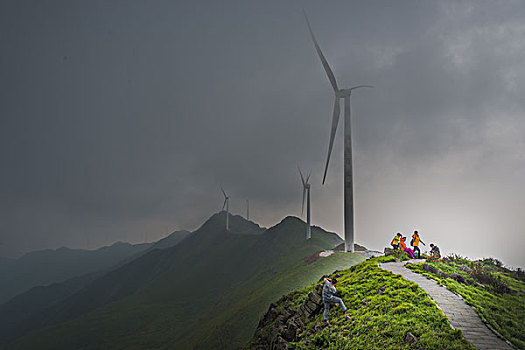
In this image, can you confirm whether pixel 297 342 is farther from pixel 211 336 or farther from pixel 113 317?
pixel 113 317

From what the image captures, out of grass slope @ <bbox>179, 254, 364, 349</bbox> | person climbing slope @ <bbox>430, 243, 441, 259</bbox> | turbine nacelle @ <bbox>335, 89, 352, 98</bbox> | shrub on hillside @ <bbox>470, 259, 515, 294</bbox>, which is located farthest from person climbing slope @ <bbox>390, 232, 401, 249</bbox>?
turbine nacelle @ <bbox>335, 89, 352, 98</bbox>

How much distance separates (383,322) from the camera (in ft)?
68.8

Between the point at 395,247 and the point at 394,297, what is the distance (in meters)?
20.1

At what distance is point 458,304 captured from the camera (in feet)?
73.8

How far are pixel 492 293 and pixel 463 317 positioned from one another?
8.52 metres

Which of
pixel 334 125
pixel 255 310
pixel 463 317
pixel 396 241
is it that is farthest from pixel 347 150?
pixel 463 317

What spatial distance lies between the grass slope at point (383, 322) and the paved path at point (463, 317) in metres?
0.83

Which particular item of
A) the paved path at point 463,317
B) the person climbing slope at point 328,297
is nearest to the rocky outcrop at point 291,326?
the person climbing slope at point 328,297

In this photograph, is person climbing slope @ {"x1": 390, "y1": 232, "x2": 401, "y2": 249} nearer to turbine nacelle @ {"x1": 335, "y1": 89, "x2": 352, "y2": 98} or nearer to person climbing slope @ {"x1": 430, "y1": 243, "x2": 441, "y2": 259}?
person climbing slope @ {"x1": 430, "y1": 243, "x2": 441, "y2": 259}

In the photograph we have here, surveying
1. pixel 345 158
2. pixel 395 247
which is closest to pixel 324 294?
pixel 395 247

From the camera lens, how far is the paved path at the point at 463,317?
1817 cm

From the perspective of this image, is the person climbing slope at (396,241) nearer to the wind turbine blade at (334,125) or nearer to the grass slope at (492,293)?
the grass slope at (492,293)

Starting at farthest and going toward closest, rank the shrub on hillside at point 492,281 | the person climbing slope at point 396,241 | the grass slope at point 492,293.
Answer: the person climbing slope at point 396,241 → the shrub on hillside at point 492,281 → the grass slope at point 492,293

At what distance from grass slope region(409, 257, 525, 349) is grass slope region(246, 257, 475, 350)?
323 cm
